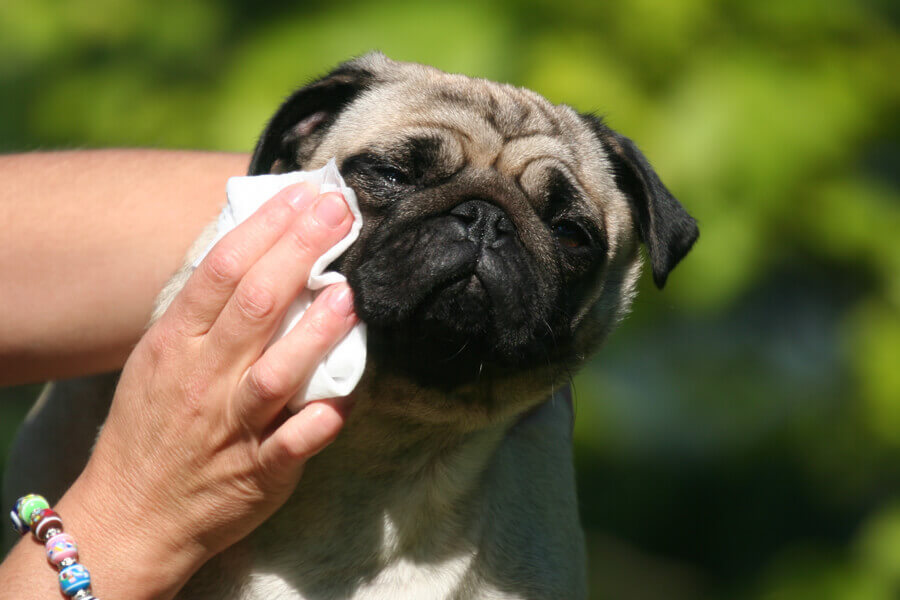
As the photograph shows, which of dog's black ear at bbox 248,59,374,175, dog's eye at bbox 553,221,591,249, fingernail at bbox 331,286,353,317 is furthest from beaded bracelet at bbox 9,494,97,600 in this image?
dog's eye at bbox 553,221,591,249

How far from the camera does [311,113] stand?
1.98m

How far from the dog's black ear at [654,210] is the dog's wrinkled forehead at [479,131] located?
0.11 ft

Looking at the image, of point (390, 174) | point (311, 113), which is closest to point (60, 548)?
point (390, 174)

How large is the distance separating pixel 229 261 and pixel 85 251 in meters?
0.58

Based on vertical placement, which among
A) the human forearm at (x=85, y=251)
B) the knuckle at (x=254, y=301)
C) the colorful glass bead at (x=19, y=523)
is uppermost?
the knuckle at (x=254, y=301)

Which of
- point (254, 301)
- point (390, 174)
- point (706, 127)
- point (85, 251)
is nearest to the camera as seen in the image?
point (254, 301)

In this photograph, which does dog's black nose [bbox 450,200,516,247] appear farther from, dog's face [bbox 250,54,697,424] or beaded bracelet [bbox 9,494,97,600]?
beaded bracelet [bbox 9,494,97,600]

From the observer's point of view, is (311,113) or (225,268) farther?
(311,113)

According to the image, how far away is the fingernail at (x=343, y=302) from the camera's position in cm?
143

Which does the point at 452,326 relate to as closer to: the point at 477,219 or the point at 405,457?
the point at 477,219

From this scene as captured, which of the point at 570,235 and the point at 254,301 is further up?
the point at 254,301

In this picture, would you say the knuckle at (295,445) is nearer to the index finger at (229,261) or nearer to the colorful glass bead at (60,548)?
the index finger at (229,261)

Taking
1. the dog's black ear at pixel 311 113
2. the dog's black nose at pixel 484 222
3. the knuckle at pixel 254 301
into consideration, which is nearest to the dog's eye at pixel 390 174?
the dog's black nose at pixel 484 222

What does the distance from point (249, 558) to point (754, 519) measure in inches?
97.4
